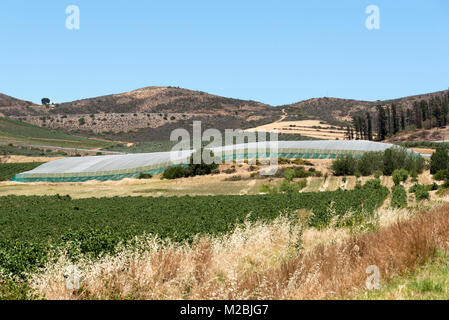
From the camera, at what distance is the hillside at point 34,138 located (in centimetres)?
12114

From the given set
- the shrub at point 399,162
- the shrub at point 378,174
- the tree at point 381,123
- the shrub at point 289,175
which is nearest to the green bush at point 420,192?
the shrub at point 378,174

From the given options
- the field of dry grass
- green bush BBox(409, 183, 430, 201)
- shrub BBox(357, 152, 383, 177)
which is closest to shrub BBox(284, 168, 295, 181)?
shrub BBox(357, 152, 383, 177)

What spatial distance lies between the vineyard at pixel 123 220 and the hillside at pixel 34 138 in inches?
3362

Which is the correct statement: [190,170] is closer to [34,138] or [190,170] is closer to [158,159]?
[158,159]

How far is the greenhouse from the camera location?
64.6 metres

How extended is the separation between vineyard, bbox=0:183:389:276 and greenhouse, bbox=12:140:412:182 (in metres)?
25.0

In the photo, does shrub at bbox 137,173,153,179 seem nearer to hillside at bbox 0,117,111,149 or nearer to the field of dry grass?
the field of dry grass

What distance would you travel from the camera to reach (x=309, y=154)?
68.6m

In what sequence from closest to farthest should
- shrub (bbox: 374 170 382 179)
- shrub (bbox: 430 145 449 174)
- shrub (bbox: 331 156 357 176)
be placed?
shrub (bbox: 374 170 382 179), shrub (bbox: 430 145 449 174), shrub (bbox: 331 156 357 176)

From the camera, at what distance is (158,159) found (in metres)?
66.7

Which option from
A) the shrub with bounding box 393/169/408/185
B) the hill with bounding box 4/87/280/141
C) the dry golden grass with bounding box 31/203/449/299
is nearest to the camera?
the dry golden grass with bounding box 31/203/449/299
